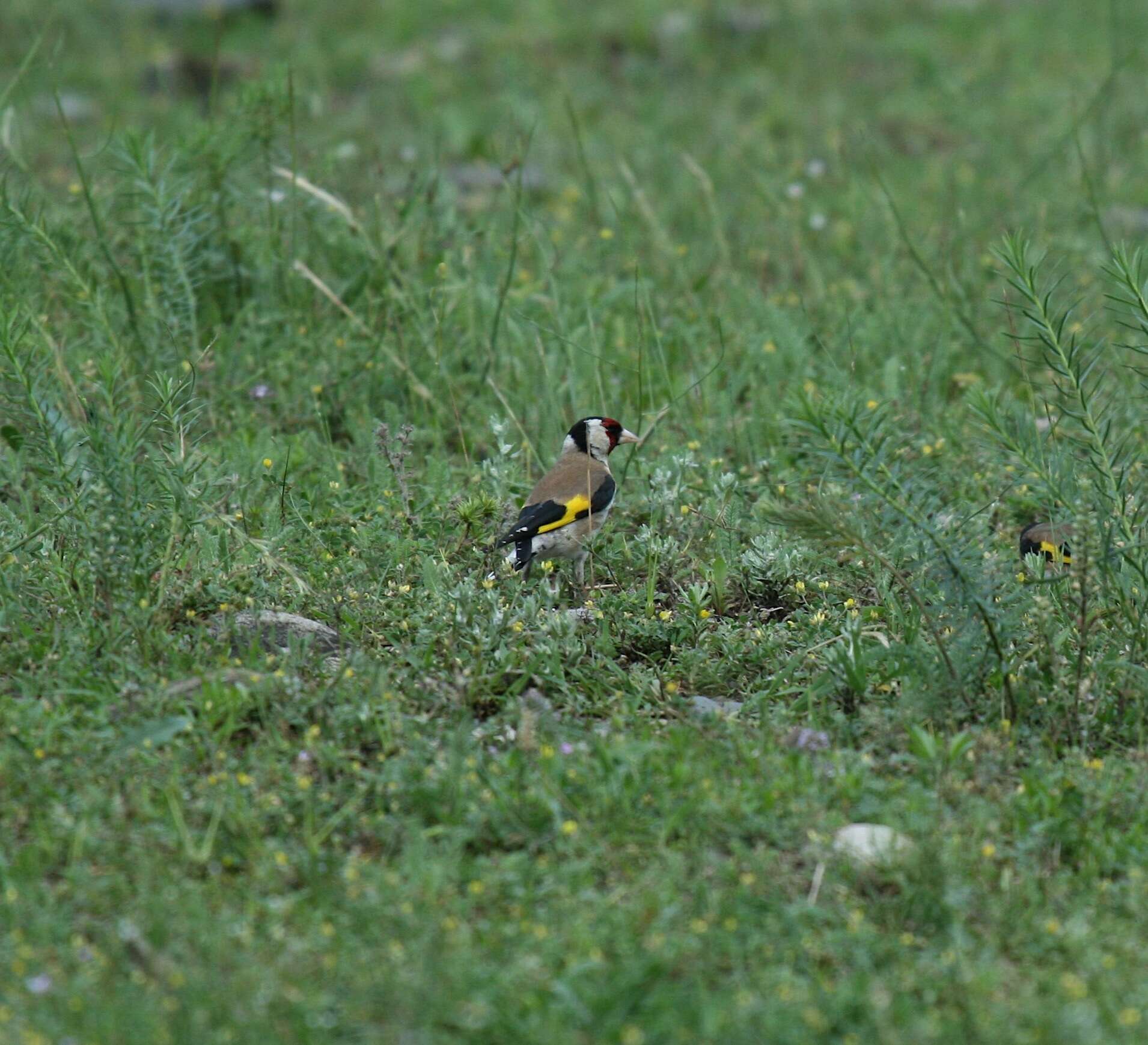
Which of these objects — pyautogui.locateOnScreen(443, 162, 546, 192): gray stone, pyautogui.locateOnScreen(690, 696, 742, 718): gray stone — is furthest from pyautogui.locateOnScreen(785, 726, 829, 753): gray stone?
pyautogui.locateOnScreen(443, 162, 546, 192): gray stone

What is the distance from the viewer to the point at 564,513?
517 cm

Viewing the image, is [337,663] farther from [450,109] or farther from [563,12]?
[563,12]

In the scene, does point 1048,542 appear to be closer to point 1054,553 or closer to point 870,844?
point 1054,553

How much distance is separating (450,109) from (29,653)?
7.24 meters

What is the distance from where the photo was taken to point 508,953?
3.34 metres

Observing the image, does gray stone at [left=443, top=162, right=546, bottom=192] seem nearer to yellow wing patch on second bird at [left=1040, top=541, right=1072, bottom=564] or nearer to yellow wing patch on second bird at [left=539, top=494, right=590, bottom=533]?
yellow wing patch on second bird at [left=539, top=494, right=590, bottom=533]

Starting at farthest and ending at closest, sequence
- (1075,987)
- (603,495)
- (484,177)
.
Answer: (484,177) < (603,495) < (1075,987)

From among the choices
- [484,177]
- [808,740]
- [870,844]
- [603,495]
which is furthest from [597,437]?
[484,177]

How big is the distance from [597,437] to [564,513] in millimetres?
823

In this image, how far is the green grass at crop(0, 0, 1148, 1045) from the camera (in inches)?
131

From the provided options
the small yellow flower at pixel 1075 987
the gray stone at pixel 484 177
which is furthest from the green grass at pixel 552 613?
the gray stone at pixel 484 177

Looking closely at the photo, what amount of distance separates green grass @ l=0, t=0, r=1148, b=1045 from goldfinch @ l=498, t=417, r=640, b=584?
0.15 metres

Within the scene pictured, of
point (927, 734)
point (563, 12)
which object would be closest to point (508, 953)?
point (927, 734)

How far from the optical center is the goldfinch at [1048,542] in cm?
517
